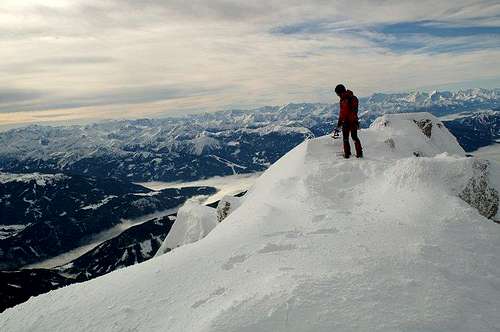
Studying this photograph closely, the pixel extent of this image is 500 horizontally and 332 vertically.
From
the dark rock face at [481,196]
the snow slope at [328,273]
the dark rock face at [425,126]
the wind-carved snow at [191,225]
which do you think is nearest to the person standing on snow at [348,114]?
the snow slope at [328,273]

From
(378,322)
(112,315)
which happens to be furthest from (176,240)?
(378,322)

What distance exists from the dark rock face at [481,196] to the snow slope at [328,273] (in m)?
0.34

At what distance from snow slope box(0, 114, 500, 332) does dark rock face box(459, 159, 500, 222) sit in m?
0.34

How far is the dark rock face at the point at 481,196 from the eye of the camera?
1755 centimetres

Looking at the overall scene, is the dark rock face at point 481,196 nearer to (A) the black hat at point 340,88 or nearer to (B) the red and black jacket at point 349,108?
(B) the red and black jacket at point 349,108

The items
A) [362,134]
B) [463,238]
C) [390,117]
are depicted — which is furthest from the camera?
[390,117]

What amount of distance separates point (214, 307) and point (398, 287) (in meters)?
4.61

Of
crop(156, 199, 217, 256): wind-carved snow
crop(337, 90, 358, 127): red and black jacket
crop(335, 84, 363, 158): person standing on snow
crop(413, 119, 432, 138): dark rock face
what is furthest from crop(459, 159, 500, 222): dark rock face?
crop(156, 199, 217, 256): wind-carved snow

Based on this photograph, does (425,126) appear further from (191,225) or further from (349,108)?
(191,225)

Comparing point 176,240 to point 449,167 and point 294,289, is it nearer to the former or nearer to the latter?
point 449,167

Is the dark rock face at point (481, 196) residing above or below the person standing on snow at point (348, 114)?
below

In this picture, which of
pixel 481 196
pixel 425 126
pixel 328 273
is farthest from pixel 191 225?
pixel 328 273

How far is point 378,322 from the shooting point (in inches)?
345

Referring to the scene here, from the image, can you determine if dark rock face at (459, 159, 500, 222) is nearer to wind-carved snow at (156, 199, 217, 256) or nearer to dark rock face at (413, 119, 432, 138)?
dark rock face at (413, 119, 432, 138)
